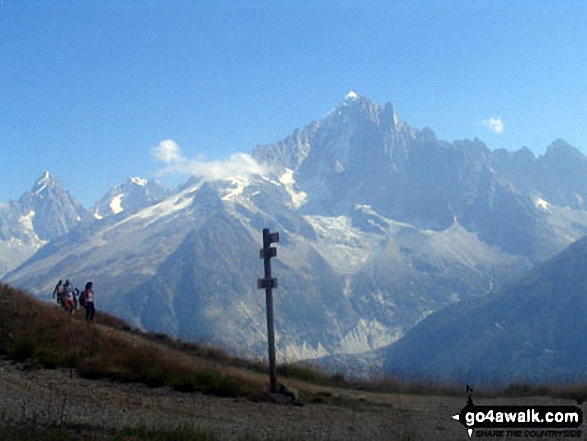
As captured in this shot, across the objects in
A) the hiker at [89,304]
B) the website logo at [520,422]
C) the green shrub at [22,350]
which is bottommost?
the website logo at [520,422]

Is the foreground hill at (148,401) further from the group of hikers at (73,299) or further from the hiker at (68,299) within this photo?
the hiker at (68,299)

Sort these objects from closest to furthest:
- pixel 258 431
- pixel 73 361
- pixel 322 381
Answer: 1. pixel 258 431
2. pixel 73 361
3. pixel 322 381

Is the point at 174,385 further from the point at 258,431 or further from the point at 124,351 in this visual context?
the point at 258,431

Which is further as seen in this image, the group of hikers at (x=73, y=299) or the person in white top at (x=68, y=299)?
the person in white top at (x=68, y=299)

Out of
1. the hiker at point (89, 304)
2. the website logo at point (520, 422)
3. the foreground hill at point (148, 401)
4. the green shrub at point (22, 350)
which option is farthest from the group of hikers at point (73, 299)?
the website logo at point (520, 422)

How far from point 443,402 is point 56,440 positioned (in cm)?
1436

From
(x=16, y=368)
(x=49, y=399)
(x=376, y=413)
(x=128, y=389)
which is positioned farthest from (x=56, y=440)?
(x=376, y=413)

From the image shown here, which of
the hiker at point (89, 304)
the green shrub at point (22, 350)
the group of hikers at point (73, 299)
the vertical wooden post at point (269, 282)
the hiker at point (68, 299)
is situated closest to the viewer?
the green shrub at point (22, 350)

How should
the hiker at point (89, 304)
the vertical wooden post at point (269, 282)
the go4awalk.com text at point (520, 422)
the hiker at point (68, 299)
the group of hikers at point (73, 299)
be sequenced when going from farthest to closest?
the hiker at point (68, 299), the group of hikers at point (73, 299), the hiker at point (89, 304), the vertical wooden post at point (269, 282), the go4awalk.com text at point (520, 422)

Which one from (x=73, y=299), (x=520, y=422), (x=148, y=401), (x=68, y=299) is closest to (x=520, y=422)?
(x=520, y=422)

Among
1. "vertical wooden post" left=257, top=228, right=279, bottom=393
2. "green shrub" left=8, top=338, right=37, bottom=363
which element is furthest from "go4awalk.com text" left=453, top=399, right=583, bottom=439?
"green shrub" left=8, top=338, right=37, bottom=363

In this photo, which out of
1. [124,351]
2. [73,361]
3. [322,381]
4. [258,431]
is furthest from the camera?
[322,381]

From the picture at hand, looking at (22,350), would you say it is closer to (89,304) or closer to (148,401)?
(148,401)

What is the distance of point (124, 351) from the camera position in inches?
853
